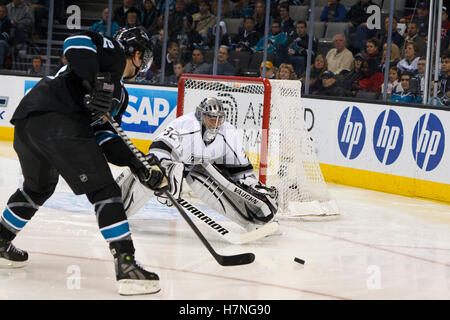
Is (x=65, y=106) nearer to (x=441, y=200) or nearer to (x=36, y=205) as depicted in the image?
(x=36, y=205)

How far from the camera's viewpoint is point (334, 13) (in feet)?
26.3

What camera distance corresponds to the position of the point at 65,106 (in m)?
3.27

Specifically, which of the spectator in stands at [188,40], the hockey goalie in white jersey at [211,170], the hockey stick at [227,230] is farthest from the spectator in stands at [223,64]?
the hockey stick at [227,230]

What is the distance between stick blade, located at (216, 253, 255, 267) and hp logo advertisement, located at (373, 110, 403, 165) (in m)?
3.31

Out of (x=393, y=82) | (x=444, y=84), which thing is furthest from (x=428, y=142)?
(x=393, y=82)

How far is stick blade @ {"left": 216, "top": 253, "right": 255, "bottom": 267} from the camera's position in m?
3.76

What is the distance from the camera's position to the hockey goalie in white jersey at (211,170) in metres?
4.73

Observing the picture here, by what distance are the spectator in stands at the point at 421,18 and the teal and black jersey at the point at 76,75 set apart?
4.38 m

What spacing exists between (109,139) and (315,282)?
1169mm

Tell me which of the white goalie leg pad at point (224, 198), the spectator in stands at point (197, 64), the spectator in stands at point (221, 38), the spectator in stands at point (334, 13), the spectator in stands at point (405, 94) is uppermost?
the spectator in stands at point (334, 13)

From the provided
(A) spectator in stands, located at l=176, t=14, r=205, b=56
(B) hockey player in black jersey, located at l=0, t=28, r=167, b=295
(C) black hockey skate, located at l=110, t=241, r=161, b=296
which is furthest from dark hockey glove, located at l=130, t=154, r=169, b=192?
(A) spectator in stands, located at l=176, t=14, r=205, b=56

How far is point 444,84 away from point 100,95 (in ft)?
14.0

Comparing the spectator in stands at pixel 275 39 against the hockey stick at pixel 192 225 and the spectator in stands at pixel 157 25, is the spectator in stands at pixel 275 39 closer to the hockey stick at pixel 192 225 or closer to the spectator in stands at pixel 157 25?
the spectator in stands at pixel 157 25

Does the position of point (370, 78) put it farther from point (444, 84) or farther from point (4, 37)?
point (4, 37)
